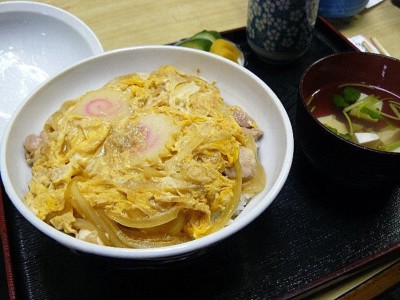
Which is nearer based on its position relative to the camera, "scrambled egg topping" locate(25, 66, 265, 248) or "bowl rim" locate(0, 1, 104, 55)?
"scrambled egg topping" locate(25, 66, 265, 248)

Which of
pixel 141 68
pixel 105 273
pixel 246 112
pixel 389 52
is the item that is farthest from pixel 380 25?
pixel 105 273

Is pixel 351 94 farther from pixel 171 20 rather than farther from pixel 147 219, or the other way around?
pixel 171 20

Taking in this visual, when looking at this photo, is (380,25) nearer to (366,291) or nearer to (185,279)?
(366,291)

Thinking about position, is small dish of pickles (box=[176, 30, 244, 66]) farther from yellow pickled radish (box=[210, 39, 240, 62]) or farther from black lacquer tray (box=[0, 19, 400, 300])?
black lacquer tray (box=[0, 19, 400, 300])

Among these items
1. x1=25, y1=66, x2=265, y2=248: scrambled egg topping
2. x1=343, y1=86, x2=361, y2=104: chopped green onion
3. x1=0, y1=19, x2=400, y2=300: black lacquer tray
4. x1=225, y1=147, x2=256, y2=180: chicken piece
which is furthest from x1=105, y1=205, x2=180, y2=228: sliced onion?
x1=343, y1=86, x2=361, y2=104: chopped green onion

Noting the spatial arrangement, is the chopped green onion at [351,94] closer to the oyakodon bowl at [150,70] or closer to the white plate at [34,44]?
the oyakodon bowl at [150,70]

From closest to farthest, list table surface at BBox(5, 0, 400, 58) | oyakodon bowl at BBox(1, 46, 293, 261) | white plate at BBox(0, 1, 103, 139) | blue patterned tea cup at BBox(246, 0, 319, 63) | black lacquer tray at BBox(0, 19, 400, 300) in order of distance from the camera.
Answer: oyakodon bowl at BBox(1, 46, 293, 261) → black lacquer tray at BBox(0, 19, 400, 300) → blue patterned tea cup at BBox(246, 0, 319, 63) → white plate at BBox(0, 1, 103, 139) → table surface at BBox(5, 0, 400, 58)

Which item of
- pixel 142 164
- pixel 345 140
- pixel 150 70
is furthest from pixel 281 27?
pixel 142 164
